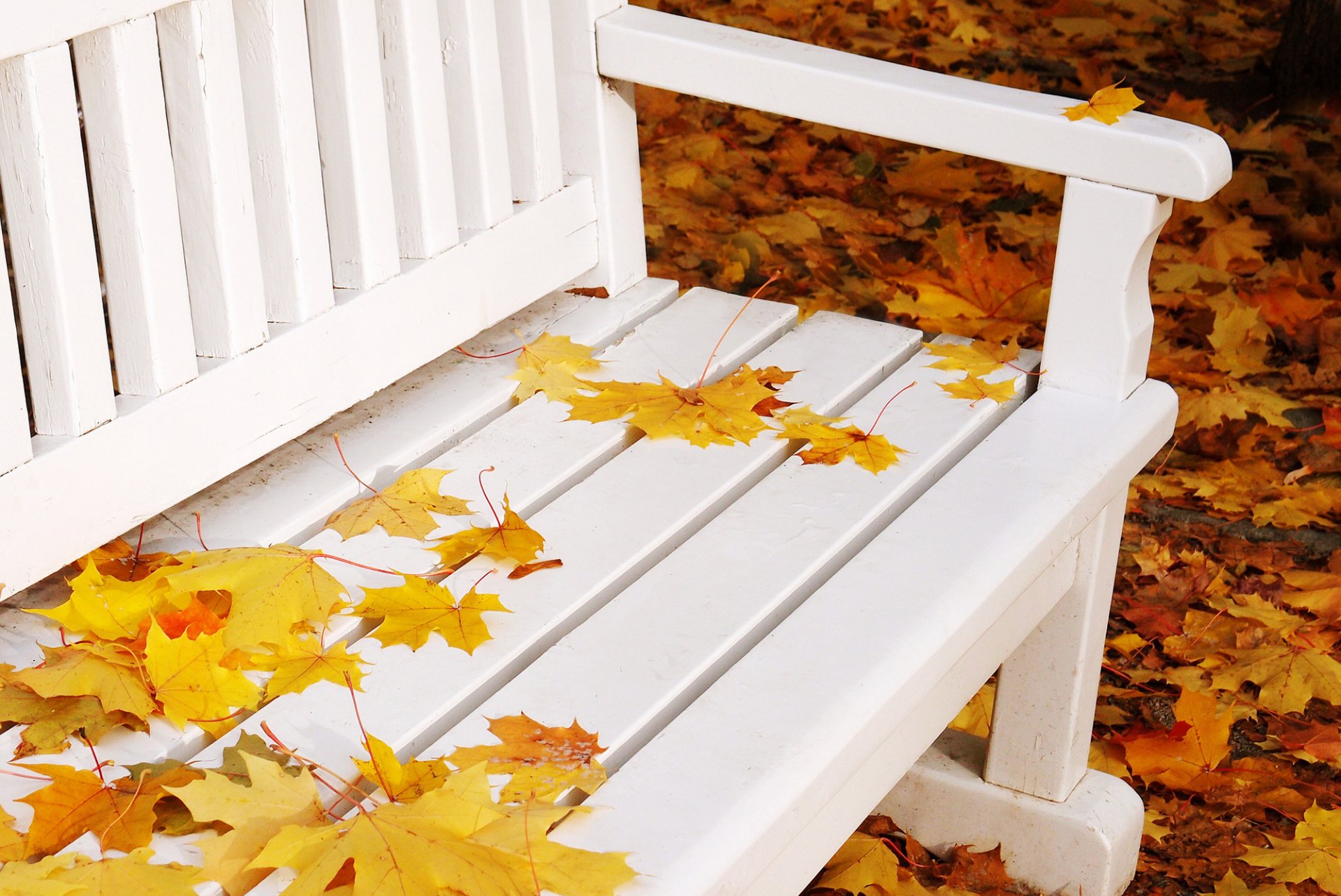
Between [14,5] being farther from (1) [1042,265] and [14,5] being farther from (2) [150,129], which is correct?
(1) [1042,265]

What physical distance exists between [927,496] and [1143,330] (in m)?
0.40

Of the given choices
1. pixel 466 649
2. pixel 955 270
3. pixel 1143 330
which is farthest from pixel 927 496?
pixel 955 270

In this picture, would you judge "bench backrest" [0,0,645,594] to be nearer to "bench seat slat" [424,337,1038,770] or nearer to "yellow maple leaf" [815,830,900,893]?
"bench seat slat" [424,337,1038,770]

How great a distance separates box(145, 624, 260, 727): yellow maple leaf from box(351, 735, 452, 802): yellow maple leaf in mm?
161

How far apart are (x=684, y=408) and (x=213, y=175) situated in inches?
23.1

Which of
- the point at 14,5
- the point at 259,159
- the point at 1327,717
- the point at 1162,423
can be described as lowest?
the point at 1327,717

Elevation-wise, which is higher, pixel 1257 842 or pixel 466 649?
pixel 466 649

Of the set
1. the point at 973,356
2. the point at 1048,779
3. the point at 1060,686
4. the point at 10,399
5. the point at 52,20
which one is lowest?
the point at 1048,779

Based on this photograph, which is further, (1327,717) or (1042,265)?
(1042,265)

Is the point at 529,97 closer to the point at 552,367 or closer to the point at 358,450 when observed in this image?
the point at 552,367

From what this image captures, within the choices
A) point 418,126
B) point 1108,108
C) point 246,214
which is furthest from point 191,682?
point 1108,108

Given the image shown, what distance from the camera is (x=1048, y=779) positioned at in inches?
75.6

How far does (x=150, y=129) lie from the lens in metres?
1.43

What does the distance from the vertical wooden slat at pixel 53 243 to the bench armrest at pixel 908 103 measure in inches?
30.8
